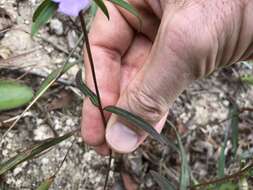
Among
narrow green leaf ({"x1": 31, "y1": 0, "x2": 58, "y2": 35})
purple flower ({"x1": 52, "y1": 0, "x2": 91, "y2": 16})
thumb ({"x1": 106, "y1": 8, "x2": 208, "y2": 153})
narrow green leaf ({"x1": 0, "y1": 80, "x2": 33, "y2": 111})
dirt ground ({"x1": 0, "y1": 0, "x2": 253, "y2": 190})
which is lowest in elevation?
dirt ground ({"x1": 0, "y1": 0, "x2": 253, "y2": 190})

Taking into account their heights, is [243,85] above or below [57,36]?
below

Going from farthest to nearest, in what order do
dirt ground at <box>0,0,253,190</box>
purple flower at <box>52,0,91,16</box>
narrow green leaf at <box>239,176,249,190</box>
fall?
dirt ground at <box>0,0,253,190</box>, narrow green leaf at <box>239,176,249,190</box>, purple flower at <box>52,0,91,16</box>

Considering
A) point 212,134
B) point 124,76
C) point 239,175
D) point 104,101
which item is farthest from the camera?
point 212,134

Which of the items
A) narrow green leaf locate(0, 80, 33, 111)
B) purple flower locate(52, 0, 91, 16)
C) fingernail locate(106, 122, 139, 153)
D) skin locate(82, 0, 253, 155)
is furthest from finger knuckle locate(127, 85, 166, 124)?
purple flower locate(52, 0, 91, 16)

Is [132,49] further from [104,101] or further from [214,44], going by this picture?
[214,44]

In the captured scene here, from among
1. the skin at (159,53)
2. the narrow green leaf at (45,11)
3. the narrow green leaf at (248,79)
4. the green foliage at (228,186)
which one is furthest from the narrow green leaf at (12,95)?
the narrow green leaf at (248,79)

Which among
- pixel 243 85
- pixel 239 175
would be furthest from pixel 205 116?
pixel 239 175

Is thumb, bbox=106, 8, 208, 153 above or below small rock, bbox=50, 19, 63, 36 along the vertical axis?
above

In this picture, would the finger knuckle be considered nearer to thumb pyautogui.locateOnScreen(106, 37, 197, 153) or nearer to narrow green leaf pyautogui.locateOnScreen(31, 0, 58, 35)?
thumb pyautogui.locateOnScreen(106, 37, 197, 153)

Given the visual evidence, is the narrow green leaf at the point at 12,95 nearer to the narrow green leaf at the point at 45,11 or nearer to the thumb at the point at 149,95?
the thumb at the point at 149,95
